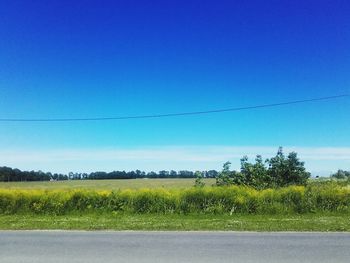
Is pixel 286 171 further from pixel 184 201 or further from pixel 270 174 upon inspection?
pixel 184 201

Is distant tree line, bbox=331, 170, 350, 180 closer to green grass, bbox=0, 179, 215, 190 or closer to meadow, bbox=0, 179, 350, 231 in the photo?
green grass, bbox=0, 179, 215, 190

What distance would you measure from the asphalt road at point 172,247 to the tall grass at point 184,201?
7.69 meters

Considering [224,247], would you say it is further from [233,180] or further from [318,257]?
[233,180]

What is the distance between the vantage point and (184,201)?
66.4ft

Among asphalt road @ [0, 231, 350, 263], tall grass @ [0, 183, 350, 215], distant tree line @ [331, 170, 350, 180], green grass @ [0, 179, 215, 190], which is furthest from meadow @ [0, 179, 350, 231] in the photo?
distant tree line @ [331, 170, 350, 180]

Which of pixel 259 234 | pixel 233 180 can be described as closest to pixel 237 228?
pixel 259 234

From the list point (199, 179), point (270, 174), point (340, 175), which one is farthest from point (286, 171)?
point (340, 175)

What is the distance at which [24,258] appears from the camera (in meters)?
8.34

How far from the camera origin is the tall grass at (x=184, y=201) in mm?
19719

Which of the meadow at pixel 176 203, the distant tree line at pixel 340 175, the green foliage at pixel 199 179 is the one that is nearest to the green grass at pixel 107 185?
the green foliage at pixel 199 179

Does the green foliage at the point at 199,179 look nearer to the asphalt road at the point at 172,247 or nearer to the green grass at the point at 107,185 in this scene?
the green grass at the point at 107,185

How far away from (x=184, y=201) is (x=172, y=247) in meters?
10.7

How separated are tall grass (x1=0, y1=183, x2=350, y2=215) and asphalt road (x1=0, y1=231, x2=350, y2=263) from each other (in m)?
7.69

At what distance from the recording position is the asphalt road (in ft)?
27.3
